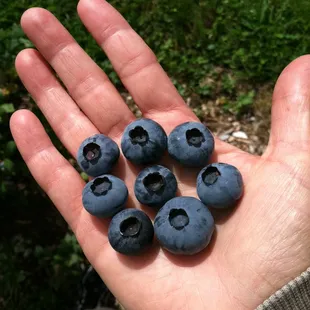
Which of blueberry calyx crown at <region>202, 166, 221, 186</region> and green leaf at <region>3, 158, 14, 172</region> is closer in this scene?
blueberry calyx crown at <region>202, 166, 221, 186</region>

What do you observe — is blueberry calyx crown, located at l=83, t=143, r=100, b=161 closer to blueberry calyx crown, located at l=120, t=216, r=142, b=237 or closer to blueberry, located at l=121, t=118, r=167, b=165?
blueberry, located at l=121, t=118, r=167, b=165

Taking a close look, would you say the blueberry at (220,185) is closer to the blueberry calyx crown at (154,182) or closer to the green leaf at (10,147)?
the blueberry calyx crown at (154,182)

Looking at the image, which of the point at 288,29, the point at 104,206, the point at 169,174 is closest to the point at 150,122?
the point at 169,174

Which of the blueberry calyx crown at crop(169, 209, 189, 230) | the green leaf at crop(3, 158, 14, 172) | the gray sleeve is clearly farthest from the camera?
the green leaf at crop(3, 158, 14, 172)

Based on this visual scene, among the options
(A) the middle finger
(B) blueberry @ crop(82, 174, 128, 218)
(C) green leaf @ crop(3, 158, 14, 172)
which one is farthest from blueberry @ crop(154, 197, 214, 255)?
(C) green leaf @ crop(3, 158, 14, 172)

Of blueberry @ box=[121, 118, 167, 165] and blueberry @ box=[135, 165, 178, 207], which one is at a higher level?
blueberry @ box=[121, 118, 167, 165]

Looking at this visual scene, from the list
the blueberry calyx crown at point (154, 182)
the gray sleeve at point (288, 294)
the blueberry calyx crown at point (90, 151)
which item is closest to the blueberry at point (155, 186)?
the blueberry calyx crown at point (154, 182)

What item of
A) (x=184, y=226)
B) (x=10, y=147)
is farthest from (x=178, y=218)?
(x=10, y=147)

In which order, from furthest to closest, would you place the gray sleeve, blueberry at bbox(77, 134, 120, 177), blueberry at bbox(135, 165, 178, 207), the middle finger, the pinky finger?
the middle finger < the pinky finger < blueberry at bbox(77, 134, 120, 177) < blueberry at bbox(135, 165, 178, 207) < the gray sleeve
